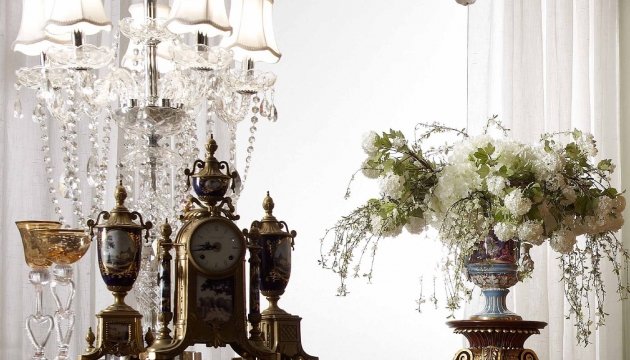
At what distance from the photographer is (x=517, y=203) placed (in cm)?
274

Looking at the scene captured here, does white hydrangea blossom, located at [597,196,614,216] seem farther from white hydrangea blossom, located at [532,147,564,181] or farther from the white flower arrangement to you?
white hydrangea blossom, located at [532,147,564,181]

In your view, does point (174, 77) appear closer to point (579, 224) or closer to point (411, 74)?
point (579, 224)

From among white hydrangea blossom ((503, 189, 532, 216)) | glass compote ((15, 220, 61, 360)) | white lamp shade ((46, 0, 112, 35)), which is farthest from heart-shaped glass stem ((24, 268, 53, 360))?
white hydrangea blossom ((503, 189, 532, 216))

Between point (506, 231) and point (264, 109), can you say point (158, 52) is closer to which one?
point (264, 109)

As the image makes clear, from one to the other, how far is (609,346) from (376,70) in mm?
1404

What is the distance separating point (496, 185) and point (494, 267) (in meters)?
0.23

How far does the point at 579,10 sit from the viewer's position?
4.54 meters

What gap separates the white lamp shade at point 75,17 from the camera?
2553 mm

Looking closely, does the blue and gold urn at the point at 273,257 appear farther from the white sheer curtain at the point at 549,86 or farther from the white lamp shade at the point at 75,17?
the white sheer curtain at the point at 549,86

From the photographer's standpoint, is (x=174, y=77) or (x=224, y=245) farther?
(x=174, y=77)

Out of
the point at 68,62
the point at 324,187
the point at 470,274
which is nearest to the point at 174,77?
the point at 68,62

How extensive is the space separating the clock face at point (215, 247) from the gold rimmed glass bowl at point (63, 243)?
474 millimetres

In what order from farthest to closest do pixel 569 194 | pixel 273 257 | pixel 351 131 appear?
pixel 351 131 < pixel 569 194 < pixel 273 257

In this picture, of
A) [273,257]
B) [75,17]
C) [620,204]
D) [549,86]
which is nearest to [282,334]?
[273,257]
